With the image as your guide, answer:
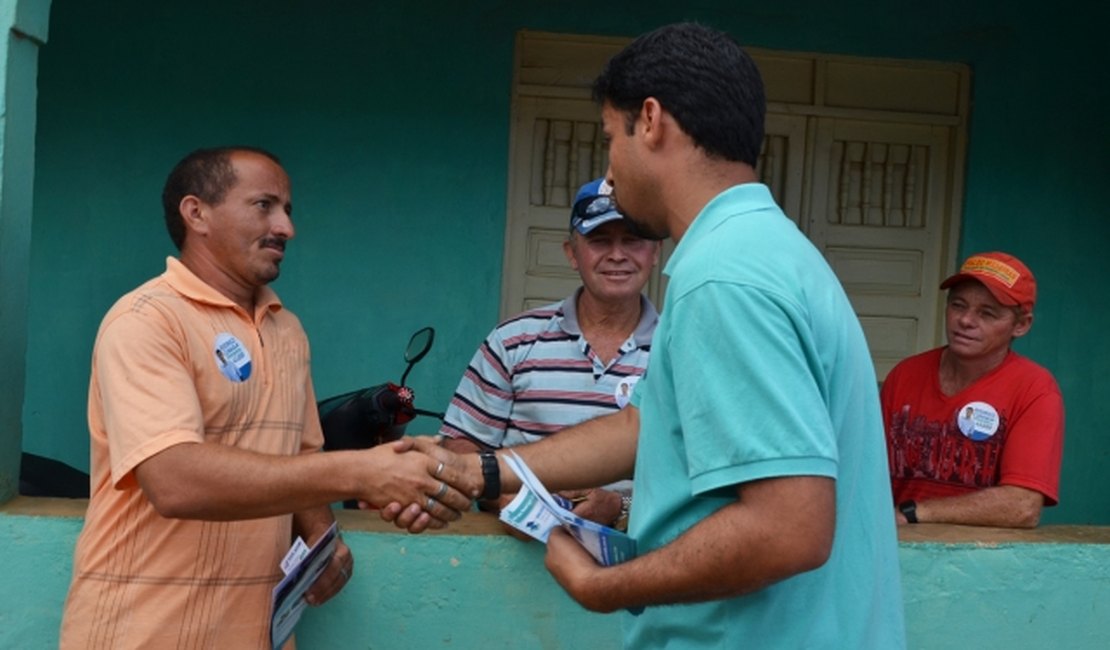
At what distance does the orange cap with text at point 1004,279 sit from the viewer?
13.0ft

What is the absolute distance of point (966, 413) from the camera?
3842 millimetres

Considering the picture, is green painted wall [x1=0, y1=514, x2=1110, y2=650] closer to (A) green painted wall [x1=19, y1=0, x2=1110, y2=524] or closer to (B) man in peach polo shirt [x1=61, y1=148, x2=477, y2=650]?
(B) man in peach polo shirt [x1=61, y1=148, x2=477, y2=650]

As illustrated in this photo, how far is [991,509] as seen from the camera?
11.9 feet

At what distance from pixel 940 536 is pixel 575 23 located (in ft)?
8.94

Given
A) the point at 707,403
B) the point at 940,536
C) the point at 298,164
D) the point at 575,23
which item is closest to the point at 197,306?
the point at 707,403

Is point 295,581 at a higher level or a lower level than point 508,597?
higher

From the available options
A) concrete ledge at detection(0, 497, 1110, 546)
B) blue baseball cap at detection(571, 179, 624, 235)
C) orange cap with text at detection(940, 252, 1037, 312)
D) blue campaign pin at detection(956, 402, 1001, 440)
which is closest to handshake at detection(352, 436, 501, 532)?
concrete ledge at detection(0, 497, 1110, 546)

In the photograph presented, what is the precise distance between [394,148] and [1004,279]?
2.45 meters

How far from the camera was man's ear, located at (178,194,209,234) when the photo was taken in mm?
2975

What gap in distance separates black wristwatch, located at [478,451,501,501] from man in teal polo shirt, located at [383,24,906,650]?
0.75 metres

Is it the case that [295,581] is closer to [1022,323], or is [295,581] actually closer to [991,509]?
[991,509]

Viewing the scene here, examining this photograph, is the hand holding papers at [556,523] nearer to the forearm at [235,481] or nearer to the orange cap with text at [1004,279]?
the forearm at [235,481]

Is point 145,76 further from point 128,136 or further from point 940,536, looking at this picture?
point 940,536

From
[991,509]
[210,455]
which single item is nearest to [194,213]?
[210,455]
